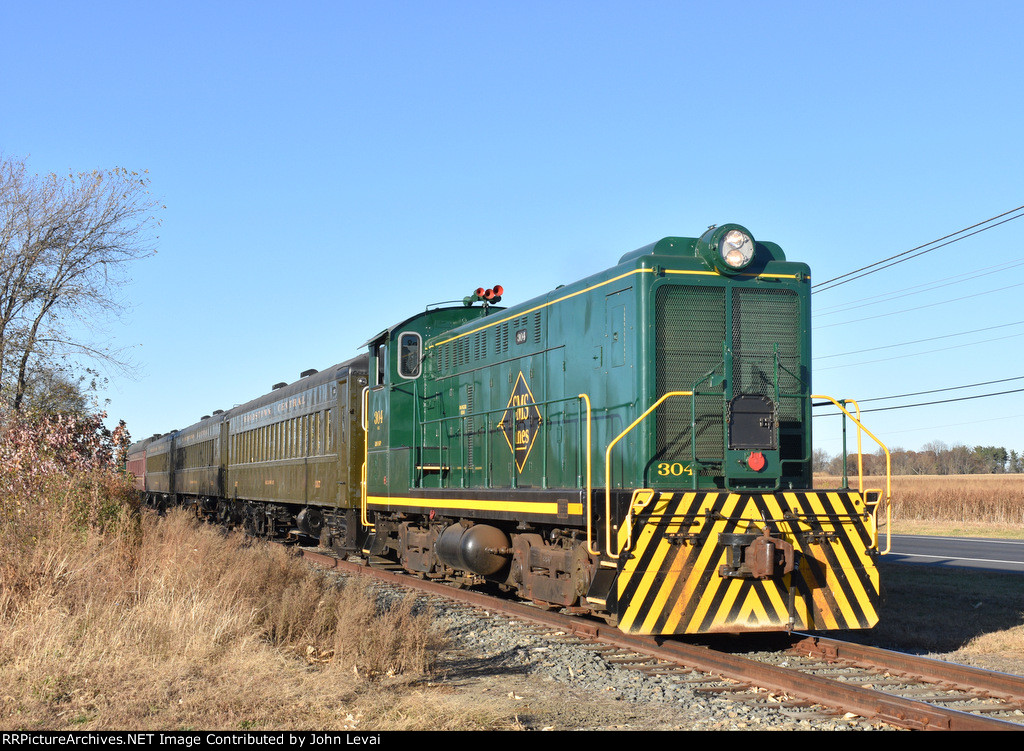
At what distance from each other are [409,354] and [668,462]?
567 cm

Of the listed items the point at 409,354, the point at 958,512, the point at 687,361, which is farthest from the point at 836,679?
the point at 958,512

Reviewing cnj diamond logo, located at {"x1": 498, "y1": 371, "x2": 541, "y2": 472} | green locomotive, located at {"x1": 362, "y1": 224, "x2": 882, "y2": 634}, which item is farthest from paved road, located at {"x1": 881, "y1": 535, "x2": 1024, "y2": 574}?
cnj diamond logo, located at {"x1": 498, "y1": 371, "x2": 541, "y2": 472}

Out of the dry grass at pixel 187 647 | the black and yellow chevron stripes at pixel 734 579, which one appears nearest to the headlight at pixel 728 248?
the black and yellow chevron stripes at pixel 734 579

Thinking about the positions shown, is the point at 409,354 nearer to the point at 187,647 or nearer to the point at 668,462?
the point at 668,462

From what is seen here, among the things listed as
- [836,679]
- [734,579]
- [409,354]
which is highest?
[409,354]

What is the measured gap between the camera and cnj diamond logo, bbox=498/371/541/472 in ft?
32.8

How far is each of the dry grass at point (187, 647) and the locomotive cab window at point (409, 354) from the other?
3.77 meters

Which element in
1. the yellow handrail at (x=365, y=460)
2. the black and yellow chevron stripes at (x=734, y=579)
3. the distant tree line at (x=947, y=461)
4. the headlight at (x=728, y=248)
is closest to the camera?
the black and yellow chevron stripes at (x=734, y=579)

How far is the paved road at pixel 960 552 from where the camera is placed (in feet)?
52.3

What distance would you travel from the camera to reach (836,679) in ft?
22.5

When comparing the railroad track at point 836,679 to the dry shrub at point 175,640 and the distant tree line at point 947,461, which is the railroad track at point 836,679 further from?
the distant tree line at point 947,461

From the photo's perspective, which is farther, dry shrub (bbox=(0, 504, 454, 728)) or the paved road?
the paved road

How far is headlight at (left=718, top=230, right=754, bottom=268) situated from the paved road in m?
9.16

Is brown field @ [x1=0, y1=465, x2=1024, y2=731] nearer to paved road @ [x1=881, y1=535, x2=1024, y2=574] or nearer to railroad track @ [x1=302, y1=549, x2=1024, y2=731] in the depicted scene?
railroad track @ [x1=302, y1=549, x2=1024, y2=731]
